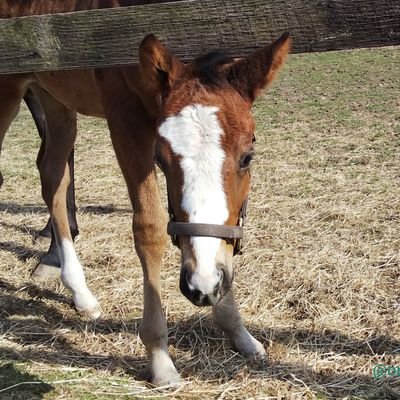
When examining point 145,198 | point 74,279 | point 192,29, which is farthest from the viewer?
point 74,279

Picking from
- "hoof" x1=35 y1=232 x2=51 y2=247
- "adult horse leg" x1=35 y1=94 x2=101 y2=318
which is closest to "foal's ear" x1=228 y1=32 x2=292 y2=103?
"adult horse leg" x1=35 y1=94 x2=101 y2=318

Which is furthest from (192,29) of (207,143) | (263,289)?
(263,289)

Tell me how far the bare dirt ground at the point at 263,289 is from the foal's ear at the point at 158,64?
1.36 meters

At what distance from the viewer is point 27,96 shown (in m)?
5.16

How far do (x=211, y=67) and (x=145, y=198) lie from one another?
892mm

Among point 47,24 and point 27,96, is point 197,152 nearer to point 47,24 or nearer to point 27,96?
point 47,24

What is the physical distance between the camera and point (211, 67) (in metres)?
2.39

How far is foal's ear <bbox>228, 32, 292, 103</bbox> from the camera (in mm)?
2323

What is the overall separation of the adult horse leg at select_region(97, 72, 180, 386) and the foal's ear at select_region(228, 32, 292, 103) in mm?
714

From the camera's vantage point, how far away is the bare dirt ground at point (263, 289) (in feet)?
9.56

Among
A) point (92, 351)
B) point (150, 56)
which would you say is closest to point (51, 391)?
point (92, 351)

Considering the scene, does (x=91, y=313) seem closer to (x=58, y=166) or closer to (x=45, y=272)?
(x=45, y=272)

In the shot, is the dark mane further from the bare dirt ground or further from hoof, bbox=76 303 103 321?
hoof, bbox=76 303 103 321

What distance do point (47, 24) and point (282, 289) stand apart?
2128mm
